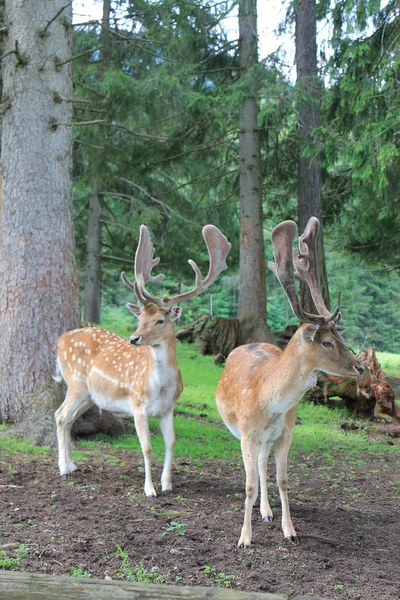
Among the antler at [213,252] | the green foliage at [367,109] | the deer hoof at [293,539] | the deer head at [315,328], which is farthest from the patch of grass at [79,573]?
the green foliage at [367,109]

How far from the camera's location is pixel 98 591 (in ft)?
10.3

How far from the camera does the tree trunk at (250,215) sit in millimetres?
14250

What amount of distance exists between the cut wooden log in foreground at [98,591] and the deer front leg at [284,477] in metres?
1.65

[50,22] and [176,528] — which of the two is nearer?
[176,528]

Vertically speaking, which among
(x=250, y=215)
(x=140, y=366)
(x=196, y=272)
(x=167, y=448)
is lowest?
(x=167, y=448)

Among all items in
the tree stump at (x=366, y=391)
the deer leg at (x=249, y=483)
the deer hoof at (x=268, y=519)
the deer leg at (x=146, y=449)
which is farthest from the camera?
the tree stump at (x=366, y=391)

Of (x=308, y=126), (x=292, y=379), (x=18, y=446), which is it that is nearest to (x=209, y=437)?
(x=18, y=446)

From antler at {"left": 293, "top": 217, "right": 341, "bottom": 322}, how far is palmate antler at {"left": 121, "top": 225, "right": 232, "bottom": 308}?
44.4 inches

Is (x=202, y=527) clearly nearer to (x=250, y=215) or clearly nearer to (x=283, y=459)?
(x=283, y=459)

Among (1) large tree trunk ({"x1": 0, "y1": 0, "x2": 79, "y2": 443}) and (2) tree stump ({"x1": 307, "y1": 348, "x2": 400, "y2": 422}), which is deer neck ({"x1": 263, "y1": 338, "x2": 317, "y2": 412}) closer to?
(1) large tree trunk ({"x1": 0, "y1": 0, "x2": 79, "y2": 443})

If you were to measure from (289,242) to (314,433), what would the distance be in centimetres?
505

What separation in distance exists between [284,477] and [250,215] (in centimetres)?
974

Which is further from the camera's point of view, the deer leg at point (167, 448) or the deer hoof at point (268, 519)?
the deer leg at point (167, 448)

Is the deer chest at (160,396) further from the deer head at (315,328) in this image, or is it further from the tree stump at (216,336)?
the tree stump at (216,336)
